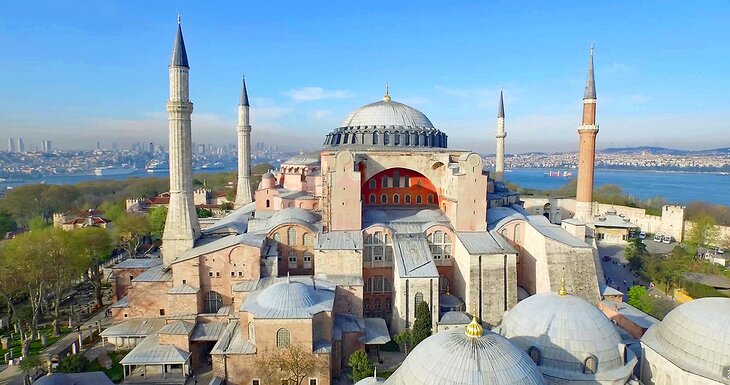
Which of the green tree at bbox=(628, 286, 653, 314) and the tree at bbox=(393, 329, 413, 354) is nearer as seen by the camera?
the tree at bbox=(393, 329, 413, 354)

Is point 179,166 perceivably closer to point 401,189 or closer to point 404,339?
point 401,189

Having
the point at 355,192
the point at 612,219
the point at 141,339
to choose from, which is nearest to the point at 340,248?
the point at 355,192

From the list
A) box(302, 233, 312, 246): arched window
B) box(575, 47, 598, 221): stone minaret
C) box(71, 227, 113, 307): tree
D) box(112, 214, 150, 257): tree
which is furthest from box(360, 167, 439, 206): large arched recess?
box(112, 214, 150, 257): tree

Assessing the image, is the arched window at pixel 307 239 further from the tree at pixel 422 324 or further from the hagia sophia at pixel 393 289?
the tree at pixel 422 324

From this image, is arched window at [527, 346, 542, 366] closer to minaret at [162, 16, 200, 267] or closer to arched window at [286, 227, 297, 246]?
arched window at [286, 227, 297, 246]

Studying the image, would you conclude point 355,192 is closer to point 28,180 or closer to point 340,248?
point 340,248

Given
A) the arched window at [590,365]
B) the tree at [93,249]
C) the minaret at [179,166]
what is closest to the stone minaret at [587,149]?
the arched window at [590,365]
